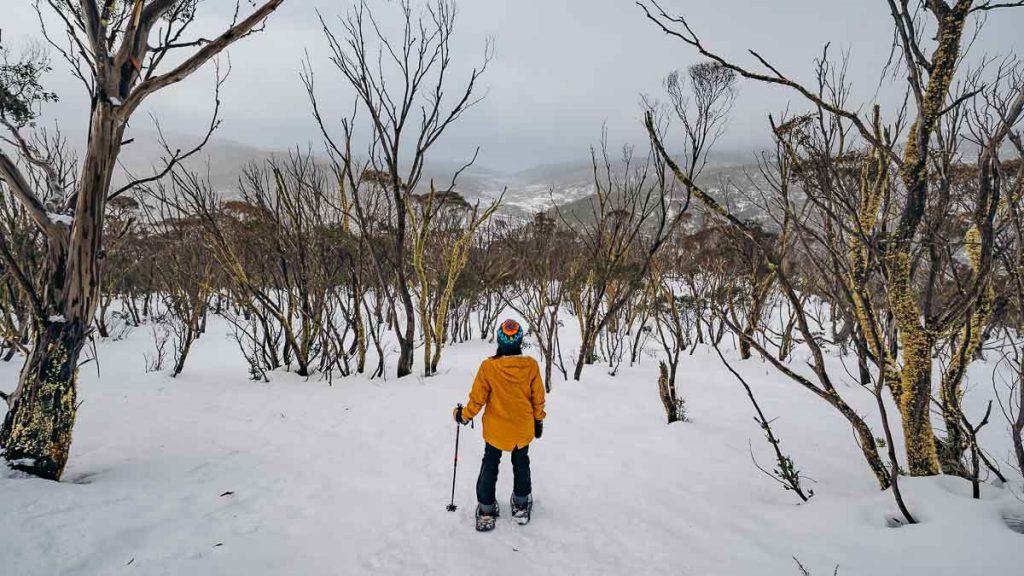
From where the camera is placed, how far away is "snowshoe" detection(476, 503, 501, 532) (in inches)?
108

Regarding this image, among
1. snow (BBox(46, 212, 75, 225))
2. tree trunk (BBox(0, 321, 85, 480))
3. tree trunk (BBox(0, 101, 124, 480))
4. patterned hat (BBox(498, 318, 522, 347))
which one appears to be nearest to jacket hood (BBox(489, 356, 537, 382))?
patterned hat (BBox(498, 318, 522, 347))

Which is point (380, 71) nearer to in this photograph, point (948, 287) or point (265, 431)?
point (265, 431)

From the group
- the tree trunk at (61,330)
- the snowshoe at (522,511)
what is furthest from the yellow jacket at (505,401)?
the tree trunk at (61,330)

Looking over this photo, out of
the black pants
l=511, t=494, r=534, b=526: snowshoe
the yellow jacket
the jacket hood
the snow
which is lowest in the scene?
l=511, t=494, r=534, b=526: snowshoe

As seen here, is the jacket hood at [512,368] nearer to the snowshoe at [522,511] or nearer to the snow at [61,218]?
the snowshoe at [522,511]

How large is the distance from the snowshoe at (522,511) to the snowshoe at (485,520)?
14 cm

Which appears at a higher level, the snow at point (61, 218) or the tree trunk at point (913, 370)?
the snow at point (61, 218)

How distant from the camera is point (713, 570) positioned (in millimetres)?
2316

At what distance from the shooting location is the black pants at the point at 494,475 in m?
2.85

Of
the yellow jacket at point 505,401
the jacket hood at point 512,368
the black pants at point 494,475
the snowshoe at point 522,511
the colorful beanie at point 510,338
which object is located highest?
the colorful beanie at point 510,338

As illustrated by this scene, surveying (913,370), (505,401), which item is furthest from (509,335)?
(913,370)

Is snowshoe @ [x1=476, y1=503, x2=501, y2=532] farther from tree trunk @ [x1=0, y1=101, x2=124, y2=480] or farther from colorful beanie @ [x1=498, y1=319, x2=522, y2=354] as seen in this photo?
tree trunk @ [x1=0, y1=101, x2=124, y2=480]

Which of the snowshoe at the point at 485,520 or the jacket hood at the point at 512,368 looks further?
the jacket hood at the point at 512,368

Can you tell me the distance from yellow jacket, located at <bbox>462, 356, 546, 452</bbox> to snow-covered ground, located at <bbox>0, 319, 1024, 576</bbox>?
63 centimetres
